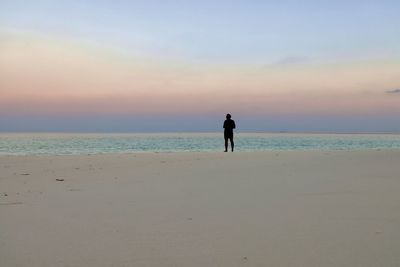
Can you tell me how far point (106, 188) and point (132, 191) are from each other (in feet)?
1.99

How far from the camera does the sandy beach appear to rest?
3529 mm

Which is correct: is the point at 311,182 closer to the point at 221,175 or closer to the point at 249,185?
the point at 249,185

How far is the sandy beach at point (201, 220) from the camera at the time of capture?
353 cm

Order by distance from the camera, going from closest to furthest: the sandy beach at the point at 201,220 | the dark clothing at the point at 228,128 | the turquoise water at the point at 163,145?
the sandy beach at the point at 201,220 → the dark clothing at the point at 228,128 → the turquoise water at the point at 163,145

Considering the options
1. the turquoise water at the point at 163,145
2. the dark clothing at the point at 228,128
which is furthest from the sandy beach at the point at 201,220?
the turquoise water at the point at 163,145

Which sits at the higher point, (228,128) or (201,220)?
(228,128)

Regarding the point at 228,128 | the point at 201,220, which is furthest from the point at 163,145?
the point at 201,220

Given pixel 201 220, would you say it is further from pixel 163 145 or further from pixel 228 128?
pixel 163 145

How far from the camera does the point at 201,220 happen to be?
476cm

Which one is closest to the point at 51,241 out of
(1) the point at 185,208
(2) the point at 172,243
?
(2) the point at 172,243

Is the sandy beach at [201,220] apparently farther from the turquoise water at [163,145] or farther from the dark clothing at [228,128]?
the turquoise water at [163,145]

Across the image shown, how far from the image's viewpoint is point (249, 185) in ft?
24.4

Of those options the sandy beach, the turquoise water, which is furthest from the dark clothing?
the sandy beach

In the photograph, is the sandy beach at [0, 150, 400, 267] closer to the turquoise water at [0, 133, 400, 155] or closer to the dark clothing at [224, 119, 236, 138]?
the dark clothing at [224, 119, 236, 138]
